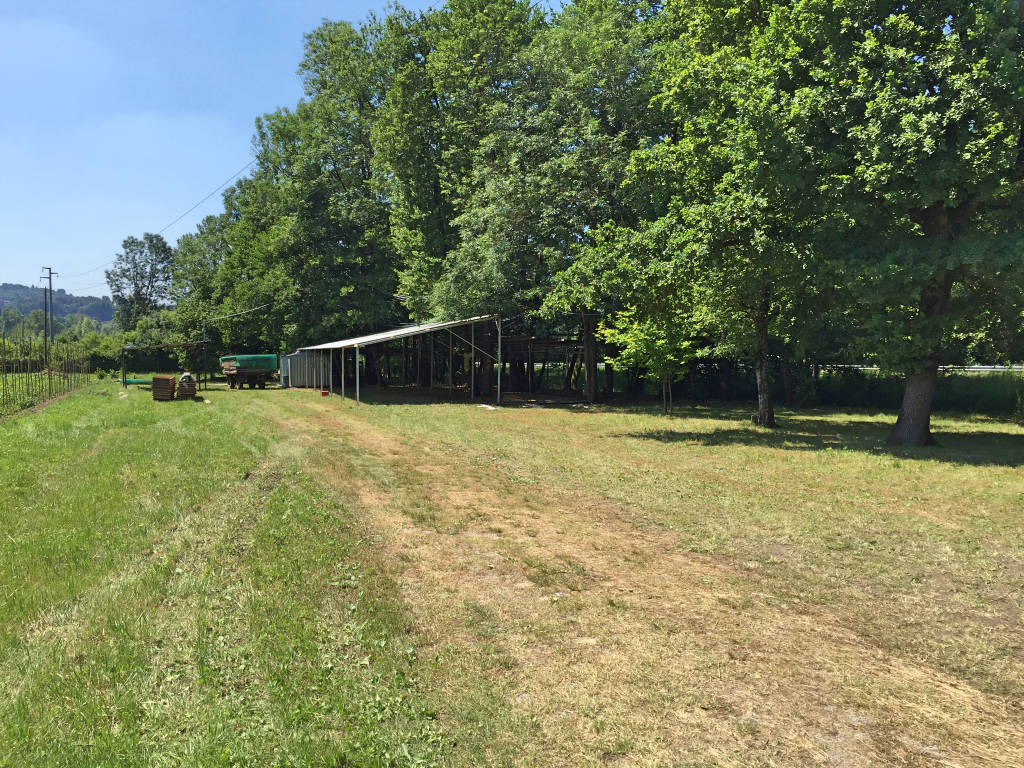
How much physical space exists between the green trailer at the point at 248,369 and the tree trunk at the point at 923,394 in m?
35.5

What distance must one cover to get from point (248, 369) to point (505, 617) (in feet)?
126

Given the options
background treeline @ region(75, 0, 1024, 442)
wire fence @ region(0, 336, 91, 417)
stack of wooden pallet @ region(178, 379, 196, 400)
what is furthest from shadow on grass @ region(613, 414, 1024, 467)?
stack of wooden pallet @ region(178, 379, 196, 400)

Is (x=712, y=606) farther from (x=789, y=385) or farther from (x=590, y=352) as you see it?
(x=789, y=385)

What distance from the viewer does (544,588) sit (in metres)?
5.33

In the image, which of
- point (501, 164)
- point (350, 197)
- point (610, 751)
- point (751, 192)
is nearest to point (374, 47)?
point (350, 197)

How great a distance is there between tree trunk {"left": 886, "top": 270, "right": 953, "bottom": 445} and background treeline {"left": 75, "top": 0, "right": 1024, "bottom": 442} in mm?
Answer: 55

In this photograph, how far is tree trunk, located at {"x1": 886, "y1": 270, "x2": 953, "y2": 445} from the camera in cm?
1394

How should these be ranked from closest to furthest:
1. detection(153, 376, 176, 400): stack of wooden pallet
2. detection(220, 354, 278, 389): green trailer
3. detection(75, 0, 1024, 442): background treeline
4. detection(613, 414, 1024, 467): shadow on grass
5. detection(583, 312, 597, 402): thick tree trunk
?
detection(75, 0, 1024, 442): background treeline → detection(613, 414, 1024, 467): shadow on grass → detection(583, 312, 597, 402): thick tree trunk → detection(153, 376, 176, 400): stack of wooden pallet → detection(220, 354, 278, 389): green trailer

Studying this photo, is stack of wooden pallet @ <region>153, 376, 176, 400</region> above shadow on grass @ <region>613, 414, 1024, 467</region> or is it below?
above

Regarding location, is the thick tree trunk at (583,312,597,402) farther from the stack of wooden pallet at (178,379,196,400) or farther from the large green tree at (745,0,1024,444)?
the stack of wooden pallet at (178,379,196,400)

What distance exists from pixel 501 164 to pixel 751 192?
48.4ft

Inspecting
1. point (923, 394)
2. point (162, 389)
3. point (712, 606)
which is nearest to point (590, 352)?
point (923, 394)

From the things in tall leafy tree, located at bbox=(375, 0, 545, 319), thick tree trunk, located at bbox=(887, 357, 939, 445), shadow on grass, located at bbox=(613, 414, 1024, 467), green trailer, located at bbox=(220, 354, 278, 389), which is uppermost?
tall leafy tree, located at bbox=(375, 0, 545, 319)

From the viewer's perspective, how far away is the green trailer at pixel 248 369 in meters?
39.1
